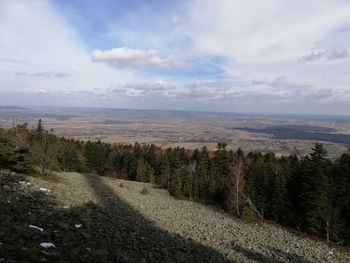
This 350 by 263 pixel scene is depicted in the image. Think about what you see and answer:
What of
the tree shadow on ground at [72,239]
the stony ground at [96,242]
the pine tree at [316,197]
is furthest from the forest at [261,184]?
the tree shadow on ground at [72,239]

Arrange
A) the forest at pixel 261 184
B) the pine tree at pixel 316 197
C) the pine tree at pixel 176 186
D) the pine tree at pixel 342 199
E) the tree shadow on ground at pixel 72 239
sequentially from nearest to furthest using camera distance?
the tree shadow on ground at pixel 72 239
the pine tree at pixel 342 199
the forest at pixel 261 184
the pine tree at pixel 316 197
the pine tree at pixel 176 186

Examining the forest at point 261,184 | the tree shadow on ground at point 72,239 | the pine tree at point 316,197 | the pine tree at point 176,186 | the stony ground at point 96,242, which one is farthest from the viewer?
the pine tree at point 176,186

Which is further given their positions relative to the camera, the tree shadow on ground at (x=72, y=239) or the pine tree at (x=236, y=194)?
the pine tree at (x=236, y=194)

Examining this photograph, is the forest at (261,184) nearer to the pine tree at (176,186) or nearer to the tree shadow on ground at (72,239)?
the pine tree at (176,186)

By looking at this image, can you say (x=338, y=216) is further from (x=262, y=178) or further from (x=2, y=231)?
(x=2, y=231)

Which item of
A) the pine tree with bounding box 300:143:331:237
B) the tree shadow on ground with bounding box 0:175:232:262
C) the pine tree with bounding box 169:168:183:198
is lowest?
the pine tree with bounding box 169:168:183:198

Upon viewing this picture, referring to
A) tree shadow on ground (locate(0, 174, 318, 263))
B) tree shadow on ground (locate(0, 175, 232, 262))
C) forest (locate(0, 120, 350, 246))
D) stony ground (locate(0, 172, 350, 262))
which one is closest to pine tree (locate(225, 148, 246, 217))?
forest (locate(0, 120, 350, 246))

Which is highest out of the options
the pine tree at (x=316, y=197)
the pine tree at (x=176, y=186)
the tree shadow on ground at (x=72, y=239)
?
the tree shadow on ground at (x=72, y=239)

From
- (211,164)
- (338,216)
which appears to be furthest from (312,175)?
(211,164)

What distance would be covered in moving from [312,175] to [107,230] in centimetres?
3512

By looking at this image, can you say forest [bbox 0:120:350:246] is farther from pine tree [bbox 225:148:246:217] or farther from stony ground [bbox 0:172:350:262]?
stony ground [bbox 0:172:350:262]

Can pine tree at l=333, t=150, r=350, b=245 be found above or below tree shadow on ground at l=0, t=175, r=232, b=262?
below

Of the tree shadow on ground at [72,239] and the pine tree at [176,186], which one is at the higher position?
the tree shadow on ground at [72,239]

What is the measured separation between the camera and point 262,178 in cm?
5719
